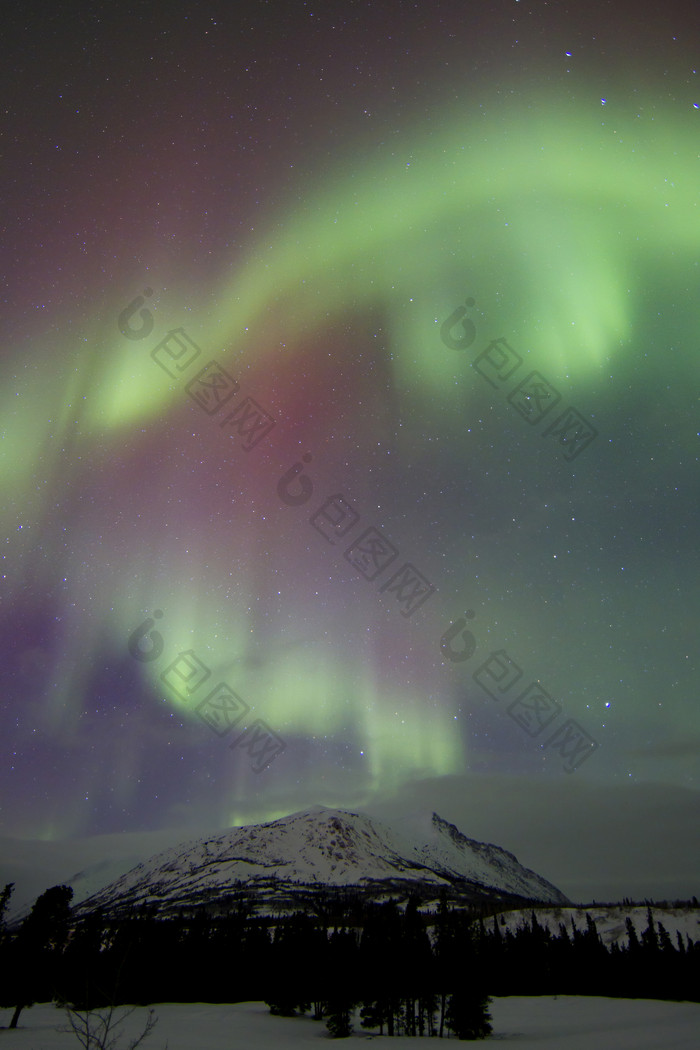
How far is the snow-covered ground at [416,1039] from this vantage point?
50656 millimetres

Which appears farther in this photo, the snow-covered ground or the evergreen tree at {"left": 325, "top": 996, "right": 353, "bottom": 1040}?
the evergreen tree at {"left": 325, "top": 996, "right": 353, "bottom": 1040}

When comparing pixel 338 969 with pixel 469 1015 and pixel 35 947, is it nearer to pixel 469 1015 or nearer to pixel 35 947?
pixel 469 1015

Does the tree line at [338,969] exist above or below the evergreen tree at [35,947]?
below

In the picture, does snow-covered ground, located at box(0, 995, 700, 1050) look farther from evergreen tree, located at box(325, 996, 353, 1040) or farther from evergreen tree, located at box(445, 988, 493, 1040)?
evergreen tree, located at box(445, 988, 493, 1040)

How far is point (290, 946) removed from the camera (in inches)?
3356

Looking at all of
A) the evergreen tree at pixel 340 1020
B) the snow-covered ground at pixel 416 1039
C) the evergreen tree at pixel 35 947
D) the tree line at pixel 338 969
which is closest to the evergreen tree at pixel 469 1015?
the tree line at pixel 338 969

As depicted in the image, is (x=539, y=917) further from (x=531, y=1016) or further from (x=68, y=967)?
(x=68, y=967)

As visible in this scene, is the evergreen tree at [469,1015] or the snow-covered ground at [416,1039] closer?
the snow-covered ground at [416,1039]

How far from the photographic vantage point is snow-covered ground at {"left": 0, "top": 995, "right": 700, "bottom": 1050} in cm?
5066

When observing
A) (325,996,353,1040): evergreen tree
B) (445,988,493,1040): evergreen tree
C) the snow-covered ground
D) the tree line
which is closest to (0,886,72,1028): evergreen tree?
the tree line

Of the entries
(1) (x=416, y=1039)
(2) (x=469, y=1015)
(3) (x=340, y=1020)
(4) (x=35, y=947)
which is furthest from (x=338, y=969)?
(4) (x=35, y=947)

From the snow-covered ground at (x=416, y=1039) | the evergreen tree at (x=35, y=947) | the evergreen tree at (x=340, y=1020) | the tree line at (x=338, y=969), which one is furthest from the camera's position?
the evergreen tree at (x=340, y=1020)

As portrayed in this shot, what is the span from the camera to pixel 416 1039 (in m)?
62.2

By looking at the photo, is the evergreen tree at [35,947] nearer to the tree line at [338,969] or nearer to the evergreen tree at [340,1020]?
the tree line at [338,969]
